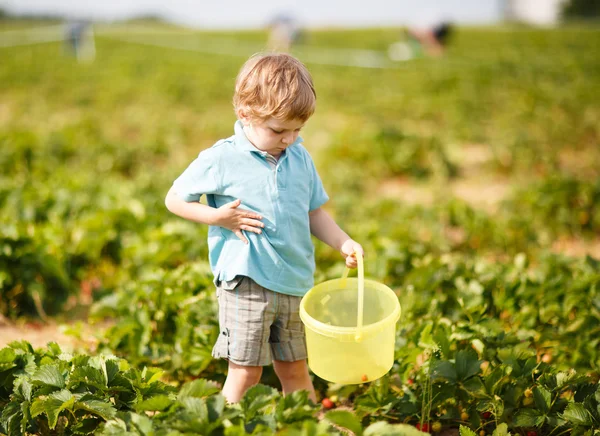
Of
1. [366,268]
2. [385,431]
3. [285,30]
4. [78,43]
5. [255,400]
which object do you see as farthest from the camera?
[285,30]

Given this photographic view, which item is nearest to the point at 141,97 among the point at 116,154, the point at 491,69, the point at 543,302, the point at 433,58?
the point at 116,154

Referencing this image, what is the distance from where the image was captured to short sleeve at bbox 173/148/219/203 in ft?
6.63

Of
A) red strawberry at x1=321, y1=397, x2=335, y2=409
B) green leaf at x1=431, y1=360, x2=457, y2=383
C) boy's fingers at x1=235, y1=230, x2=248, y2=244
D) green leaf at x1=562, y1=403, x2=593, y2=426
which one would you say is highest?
boy's fingers at x1=235, y1=230, x2=248, y2=244

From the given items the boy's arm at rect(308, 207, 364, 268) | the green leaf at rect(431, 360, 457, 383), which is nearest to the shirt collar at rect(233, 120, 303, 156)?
the boy's arm at rect(308, 207, 364, 268)

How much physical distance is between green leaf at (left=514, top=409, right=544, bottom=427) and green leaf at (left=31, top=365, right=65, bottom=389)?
66.8 inches

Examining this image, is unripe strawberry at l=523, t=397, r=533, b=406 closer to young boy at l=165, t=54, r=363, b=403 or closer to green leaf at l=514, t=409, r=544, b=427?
green leaf at l=514, t=409, r=544, b=427

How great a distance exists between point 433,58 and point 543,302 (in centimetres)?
1465

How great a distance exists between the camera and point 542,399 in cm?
211

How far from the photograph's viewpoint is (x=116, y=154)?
21.9 feet

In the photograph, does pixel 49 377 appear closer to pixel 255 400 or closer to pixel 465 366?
pixel 255 400

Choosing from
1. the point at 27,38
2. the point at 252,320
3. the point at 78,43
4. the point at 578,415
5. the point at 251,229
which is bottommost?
the point at 578,415

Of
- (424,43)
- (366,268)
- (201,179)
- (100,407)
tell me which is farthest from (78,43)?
(100,407)

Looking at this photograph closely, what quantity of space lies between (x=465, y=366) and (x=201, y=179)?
127 centimetres

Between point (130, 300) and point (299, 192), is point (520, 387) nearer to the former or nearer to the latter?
point (299, 192)
